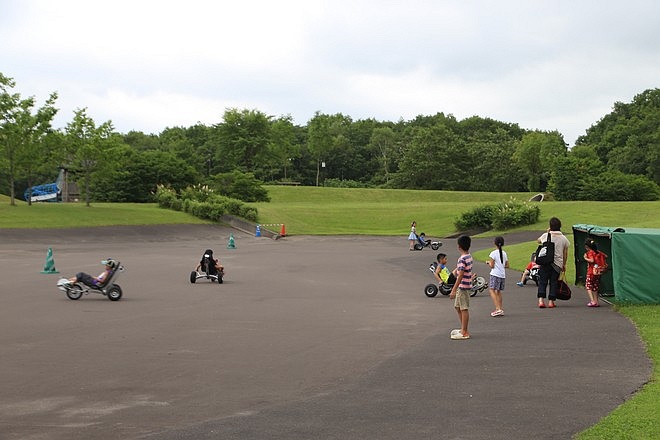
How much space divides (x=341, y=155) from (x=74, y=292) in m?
112

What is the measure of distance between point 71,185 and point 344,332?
263 ft

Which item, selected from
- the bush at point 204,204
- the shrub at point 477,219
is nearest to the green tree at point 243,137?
the bush at point 204,204

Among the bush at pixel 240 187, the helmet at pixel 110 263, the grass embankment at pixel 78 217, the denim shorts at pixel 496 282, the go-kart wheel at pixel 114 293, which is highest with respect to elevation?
the bush at pixel 240 187

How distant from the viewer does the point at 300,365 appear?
33.1 feet

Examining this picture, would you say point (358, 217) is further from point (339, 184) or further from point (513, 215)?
point (339, 184)

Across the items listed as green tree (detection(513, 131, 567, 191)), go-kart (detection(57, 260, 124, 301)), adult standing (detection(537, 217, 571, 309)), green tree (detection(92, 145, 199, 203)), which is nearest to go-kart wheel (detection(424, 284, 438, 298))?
adult standing (detection(537, 217, 571, 309))

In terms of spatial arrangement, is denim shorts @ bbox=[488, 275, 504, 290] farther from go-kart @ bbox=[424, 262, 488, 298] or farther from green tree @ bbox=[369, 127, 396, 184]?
green tree @ bbox=[369, 127, 396, 184]

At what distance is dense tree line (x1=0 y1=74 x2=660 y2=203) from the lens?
54375mm

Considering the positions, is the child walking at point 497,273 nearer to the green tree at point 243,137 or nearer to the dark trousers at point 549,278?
the dark trousers at point 549,278

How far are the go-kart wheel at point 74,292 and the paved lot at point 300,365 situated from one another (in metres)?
0.23

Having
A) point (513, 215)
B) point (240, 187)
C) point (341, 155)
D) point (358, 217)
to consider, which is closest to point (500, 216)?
point (513, 215)

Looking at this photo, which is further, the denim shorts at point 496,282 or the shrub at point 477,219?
the shrub at point 477,219

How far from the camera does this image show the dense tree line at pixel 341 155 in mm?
54375

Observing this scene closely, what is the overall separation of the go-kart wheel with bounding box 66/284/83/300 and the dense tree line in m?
37.2
